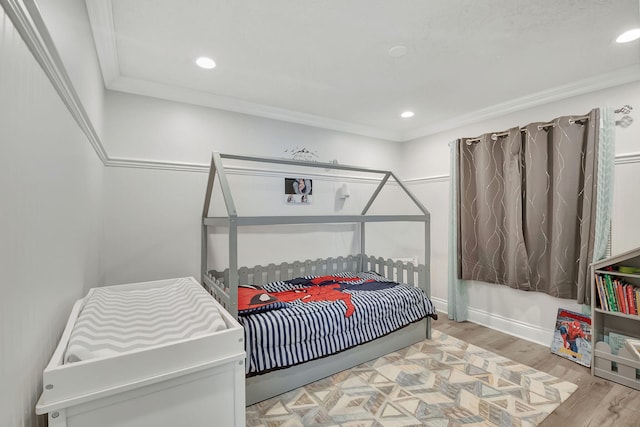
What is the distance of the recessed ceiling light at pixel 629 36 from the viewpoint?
1.70 metres

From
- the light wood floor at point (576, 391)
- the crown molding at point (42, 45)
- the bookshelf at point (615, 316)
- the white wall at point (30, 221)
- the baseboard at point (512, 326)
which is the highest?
the crown molding at point (42, 45)

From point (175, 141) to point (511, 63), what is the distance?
2.65 meters

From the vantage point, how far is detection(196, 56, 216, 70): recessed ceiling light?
2.00 metres

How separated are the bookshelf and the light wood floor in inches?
3.9

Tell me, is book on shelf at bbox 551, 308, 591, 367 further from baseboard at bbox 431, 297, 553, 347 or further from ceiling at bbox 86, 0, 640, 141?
ceiling at bbox 86, 0, 640, 141

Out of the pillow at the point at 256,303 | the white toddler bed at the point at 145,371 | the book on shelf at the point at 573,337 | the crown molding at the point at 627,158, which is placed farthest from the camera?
the book on shelf at the point at 573,337

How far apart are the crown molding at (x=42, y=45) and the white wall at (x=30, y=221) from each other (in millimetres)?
23

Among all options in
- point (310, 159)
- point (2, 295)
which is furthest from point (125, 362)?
point (310, 159)

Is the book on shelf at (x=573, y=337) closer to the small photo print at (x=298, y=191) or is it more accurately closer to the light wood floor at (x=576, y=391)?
the light wood floor at (x=576, y=391)

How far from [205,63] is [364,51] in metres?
1.09

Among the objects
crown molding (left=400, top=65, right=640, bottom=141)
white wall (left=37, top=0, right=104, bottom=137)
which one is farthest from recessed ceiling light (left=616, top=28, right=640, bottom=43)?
white wall (left=37, top=0, right=104, bottom=137)

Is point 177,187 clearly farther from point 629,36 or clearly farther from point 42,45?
point 629,36

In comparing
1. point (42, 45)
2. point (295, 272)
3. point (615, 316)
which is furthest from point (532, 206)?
point (42, 45)

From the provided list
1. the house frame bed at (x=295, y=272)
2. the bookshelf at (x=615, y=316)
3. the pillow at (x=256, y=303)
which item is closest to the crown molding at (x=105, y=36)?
the house frame bed at (x=295, y=272)
